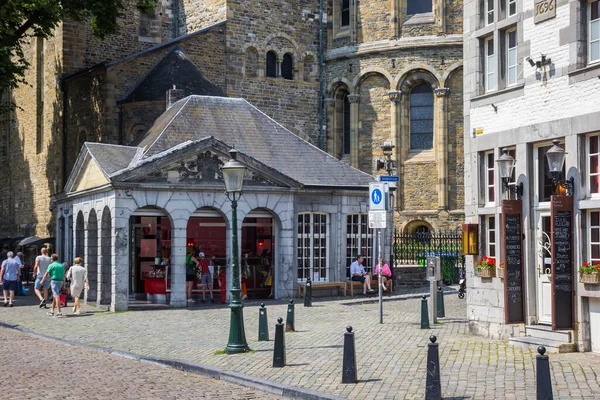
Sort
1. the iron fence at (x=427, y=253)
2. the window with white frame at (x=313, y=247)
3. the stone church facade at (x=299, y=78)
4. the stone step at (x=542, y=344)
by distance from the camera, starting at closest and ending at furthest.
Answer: the stone step at (x=542, y=344) → the window with white frame at (x=313, y=247) → the iron fence at (x=427, y=253) → the stone church facade at (x=299, y=78)

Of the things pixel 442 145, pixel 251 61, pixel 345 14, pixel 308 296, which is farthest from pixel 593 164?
pixel 345 14

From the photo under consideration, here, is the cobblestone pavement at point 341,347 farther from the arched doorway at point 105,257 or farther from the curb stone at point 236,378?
the arched doorway at point 105,257

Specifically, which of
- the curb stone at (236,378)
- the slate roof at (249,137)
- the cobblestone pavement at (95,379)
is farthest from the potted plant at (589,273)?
the slate roof at (249,137)

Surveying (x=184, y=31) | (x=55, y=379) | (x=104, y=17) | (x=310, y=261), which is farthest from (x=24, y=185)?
(x=55, y=379)

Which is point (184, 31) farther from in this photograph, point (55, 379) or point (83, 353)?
point (55, 379)

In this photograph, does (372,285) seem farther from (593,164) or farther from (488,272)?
(593,164)

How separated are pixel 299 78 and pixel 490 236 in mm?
24998

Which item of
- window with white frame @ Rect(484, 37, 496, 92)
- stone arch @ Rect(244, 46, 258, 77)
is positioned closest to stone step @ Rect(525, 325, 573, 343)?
window with white frame @ Rect(484, 37, 496, 92)

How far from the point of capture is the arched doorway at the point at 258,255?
26.8 m

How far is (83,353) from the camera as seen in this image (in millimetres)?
16125

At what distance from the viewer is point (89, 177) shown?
26.5m

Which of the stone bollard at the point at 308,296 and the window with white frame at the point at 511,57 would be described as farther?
the stone bollard at the point at 308,296

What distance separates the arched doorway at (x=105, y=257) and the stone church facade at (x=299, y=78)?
10751 mm

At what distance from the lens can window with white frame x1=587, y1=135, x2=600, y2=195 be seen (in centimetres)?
1460
